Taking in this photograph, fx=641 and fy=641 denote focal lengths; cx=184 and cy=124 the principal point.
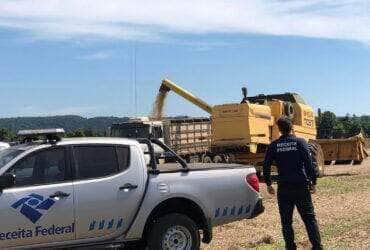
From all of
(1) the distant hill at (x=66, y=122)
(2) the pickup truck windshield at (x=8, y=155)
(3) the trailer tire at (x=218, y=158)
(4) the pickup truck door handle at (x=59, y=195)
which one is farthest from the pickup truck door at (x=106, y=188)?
(1) the distant hill at (x=66, y=122)

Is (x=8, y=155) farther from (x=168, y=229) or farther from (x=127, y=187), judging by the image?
(x=168, y=229)

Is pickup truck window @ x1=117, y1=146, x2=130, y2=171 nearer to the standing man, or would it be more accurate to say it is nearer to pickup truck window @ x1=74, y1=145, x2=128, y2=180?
pickup truck window @ x1=74, y1=145, x2=128, y2=180

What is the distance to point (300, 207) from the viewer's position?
8.57 meters

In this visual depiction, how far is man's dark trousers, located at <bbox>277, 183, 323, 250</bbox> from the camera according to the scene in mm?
8539

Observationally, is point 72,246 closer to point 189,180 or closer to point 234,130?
point 189,180

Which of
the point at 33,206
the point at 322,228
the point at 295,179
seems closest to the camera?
the point at 33,206

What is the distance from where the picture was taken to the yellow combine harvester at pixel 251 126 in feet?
74.5

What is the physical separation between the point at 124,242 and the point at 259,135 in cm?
1525

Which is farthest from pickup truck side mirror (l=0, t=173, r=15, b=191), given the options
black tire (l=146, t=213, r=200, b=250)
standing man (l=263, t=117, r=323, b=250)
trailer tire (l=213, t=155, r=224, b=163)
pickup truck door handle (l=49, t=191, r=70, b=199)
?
trailer tire (l=213, t=155, r=224, b=163)

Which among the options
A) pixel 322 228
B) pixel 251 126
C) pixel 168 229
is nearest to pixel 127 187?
pixel 168 229

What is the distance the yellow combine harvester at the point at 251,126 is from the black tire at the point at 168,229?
14.0 meters

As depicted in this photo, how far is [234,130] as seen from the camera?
22984 millimetres

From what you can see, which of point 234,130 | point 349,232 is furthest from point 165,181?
point 234,130

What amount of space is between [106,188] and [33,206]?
37.3 inches
